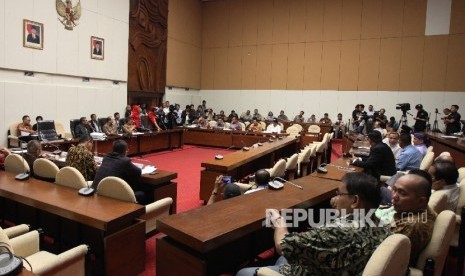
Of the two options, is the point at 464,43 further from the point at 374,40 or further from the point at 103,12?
the point at 103,12

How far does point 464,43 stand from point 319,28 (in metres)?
5.02

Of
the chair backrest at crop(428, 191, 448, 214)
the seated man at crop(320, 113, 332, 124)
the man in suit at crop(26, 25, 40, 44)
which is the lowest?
the chair backrest at crop(428, 191, 448, 214)

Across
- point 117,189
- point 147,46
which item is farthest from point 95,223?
point 147,46

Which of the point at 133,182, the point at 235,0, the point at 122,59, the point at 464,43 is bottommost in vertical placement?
the point at 133,182

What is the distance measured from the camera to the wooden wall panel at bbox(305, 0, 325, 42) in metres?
13.6

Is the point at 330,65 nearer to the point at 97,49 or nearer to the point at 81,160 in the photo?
the point at 97,49

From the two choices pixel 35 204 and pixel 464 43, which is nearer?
pixel 35 204

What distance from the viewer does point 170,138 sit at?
9.84m

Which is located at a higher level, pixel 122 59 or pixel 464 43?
pixel 464 43

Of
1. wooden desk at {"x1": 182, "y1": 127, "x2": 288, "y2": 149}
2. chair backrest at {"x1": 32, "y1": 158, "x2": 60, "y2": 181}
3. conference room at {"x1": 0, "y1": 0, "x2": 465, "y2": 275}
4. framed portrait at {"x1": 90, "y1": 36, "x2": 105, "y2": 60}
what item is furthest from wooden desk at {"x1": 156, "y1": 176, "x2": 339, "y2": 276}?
framed portrait at {"x1": 90, "y1": 36, "x2": 105, "y2": 60}

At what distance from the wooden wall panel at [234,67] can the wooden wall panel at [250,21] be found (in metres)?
0.58

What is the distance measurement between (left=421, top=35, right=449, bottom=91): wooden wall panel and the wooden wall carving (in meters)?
9.61

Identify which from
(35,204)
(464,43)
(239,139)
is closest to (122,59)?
(239,139)

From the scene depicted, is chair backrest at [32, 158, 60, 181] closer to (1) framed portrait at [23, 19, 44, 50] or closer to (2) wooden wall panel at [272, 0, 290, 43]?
(1) framed portrait at [23, 19, 44, 50]
